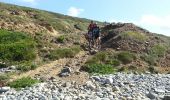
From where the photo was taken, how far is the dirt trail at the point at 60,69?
29.6 m

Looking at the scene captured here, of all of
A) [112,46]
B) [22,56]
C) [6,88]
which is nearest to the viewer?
[6,88]

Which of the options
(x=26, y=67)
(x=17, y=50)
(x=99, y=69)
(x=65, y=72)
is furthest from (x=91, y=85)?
(x=17, y=50)

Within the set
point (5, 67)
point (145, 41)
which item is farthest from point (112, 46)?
point (5, 67)

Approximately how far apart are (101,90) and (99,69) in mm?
6078

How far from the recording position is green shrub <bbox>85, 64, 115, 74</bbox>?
3228 cm

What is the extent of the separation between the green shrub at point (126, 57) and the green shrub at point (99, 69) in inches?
111

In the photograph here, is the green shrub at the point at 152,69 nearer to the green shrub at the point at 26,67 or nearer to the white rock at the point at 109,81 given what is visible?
the white rock at the point at 109,81

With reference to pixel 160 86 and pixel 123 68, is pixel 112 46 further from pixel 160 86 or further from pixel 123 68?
pixel 160 86

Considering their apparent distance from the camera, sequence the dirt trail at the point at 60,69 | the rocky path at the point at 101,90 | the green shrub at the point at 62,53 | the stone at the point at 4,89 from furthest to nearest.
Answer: the green shrub at the point at 62,53 → the dirt trail at the point at 60,69 → the stone at the point at 4,89 → the rocky path at the point at 101,90

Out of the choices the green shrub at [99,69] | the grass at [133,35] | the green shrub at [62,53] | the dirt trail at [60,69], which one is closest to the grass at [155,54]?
the grass at [133,35]

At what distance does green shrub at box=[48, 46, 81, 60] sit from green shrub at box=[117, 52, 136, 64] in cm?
361

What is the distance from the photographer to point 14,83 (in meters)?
28.5

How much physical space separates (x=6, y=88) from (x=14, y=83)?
3.53 feet

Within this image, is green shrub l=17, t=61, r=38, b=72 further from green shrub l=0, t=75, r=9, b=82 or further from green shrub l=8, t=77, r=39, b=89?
green shrub l=8, t=77, r=39, b=89
